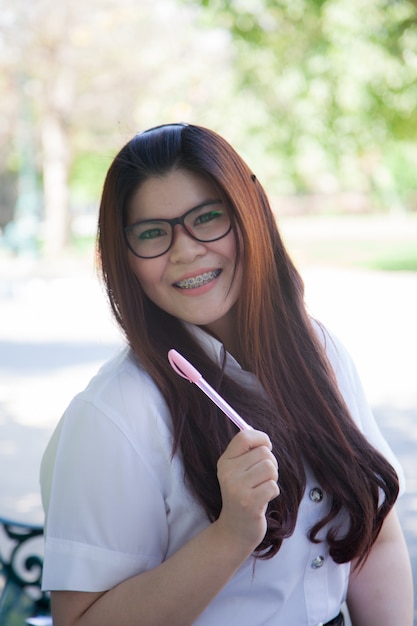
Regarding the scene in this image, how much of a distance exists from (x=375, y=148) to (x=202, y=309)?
637 inches

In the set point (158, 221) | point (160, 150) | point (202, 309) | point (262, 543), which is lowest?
point (262, 543)

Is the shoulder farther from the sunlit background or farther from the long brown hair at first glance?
the sunlit background

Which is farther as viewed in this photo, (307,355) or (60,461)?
(307,355)

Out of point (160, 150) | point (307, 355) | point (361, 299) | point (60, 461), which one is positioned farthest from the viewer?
point (361, 299)

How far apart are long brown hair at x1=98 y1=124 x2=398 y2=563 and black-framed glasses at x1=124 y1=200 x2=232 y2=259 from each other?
0.08 ft

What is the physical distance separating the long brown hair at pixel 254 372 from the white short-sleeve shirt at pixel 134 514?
3cm

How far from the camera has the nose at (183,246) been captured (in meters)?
1.58

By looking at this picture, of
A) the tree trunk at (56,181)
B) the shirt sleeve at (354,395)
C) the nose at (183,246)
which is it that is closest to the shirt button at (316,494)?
the shirt sleeve at (354,395)

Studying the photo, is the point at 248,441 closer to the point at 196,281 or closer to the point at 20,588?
the point at 196,281

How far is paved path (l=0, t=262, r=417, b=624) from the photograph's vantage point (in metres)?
5.21

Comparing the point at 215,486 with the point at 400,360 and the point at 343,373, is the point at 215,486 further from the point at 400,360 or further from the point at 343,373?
the point at 400,360

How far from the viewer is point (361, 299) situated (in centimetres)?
1284

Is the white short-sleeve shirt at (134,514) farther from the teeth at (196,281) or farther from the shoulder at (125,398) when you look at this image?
Answer: the teeth at (196,281)

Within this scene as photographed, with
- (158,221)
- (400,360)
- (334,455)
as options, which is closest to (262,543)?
(334,455)
